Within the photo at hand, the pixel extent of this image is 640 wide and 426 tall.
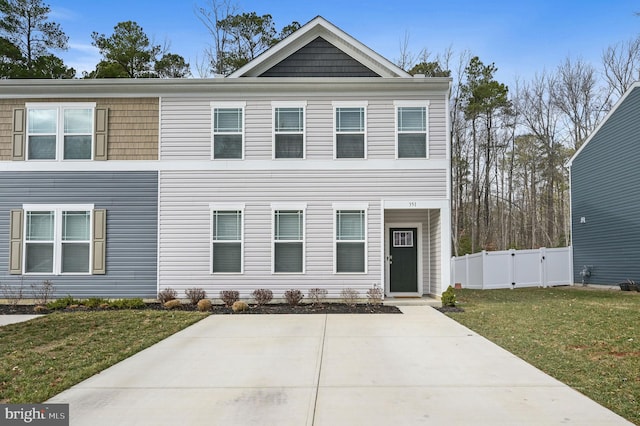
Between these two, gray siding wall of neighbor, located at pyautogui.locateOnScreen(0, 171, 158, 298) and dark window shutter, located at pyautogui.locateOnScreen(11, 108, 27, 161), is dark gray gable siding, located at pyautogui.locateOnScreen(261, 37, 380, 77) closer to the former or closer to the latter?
gray siding wall of neighbor, located at pyautogui.locateOnScreen(0, 171, 158, 298)

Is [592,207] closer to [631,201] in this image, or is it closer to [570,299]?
[631,201]

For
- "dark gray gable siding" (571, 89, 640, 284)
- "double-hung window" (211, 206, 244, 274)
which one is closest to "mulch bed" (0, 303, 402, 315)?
"double-hung window" (211, 206, 244, 274)

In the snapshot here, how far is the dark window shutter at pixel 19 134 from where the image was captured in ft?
43.4

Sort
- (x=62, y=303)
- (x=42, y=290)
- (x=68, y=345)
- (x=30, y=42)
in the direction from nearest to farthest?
(x=68, y=345)
(x=62, y=303)
(x=42, y=290)
(x=30, y=42)

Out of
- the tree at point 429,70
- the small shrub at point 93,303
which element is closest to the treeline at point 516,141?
the tree at point 429,70

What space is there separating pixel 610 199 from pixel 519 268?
156 inches

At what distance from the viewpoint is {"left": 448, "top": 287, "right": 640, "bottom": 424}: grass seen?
5.41 metres

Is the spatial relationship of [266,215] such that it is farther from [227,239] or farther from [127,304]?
[127,304]

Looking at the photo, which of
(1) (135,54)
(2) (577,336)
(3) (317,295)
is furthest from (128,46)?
(2) (577,336)

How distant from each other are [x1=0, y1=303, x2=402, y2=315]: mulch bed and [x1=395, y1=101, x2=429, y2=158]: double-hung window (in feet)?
13.2

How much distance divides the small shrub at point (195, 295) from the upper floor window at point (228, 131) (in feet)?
11.3

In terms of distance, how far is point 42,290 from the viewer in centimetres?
1291

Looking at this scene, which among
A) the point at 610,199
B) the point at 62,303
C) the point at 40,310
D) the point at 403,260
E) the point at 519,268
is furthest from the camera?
the point at 519,268

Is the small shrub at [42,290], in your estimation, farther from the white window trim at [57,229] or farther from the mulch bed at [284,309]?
the mulch bed at [284,309]
